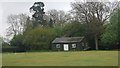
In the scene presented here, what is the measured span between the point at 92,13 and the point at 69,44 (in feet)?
26.9

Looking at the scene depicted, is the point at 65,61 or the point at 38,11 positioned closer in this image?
the point at 65,61

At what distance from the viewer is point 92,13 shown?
57.5 metres

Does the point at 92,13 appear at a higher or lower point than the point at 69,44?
higher

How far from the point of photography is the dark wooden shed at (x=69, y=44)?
5717cm

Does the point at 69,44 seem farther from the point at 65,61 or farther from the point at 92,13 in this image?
the point at 65,61

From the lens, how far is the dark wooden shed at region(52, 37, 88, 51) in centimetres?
5717

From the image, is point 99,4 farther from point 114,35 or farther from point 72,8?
point 114,35

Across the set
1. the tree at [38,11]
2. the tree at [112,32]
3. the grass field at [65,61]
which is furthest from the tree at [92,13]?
the grass field at [65,61]

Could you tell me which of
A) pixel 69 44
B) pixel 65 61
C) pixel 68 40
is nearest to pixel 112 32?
pixel 68 40

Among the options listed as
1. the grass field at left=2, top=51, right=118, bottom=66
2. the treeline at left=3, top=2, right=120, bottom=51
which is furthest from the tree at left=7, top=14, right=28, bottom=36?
the grass field at left=2, top=51, right=118, bottom=66

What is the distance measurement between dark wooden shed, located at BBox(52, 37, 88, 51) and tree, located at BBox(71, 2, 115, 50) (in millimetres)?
2309

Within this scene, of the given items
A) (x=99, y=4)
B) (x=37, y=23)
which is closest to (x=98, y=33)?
(x=99, y=4)

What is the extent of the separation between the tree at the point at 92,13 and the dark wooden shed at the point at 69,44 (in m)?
2.31

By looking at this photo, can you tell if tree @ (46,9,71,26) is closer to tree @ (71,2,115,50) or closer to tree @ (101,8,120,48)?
tree @ (71,2,115,50)
